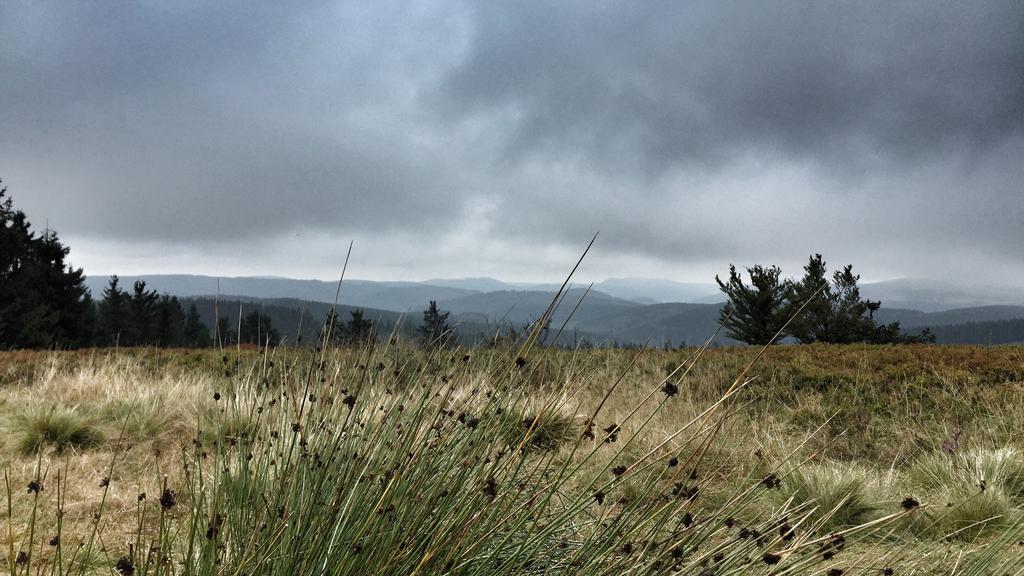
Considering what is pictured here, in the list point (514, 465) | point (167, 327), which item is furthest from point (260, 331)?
point (167, 327)

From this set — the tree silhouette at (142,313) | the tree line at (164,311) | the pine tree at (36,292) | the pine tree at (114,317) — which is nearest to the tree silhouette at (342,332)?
the tree line at (164,311)

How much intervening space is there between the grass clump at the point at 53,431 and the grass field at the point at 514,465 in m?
0.03

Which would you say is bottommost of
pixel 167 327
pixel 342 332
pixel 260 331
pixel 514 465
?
pixel 167 327

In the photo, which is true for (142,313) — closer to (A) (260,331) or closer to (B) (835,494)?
(A) (260,331)

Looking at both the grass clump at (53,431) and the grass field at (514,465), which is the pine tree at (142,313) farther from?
the grass clump at (53,431)

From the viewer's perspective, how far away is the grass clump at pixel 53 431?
517 cm

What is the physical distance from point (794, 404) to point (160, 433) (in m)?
8.57

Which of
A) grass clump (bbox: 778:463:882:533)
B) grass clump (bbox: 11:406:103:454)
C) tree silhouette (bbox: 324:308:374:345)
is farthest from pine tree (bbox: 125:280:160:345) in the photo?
grass clump (bbox: 778:463:882:533)

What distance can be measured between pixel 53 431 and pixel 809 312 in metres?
24.7

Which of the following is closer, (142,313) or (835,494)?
(835,494)

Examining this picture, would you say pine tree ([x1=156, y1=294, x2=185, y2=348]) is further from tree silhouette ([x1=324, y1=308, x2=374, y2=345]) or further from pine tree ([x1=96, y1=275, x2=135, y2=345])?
tree silhouette ([x1=324, y1=308, x2=374, y2=345])

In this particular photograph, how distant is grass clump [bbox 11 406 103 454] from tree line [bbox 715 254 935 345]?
21075 mm

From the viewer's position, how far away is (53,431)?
5.26 m

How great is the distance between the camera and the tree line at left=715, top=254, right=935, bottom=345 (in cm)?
2191
